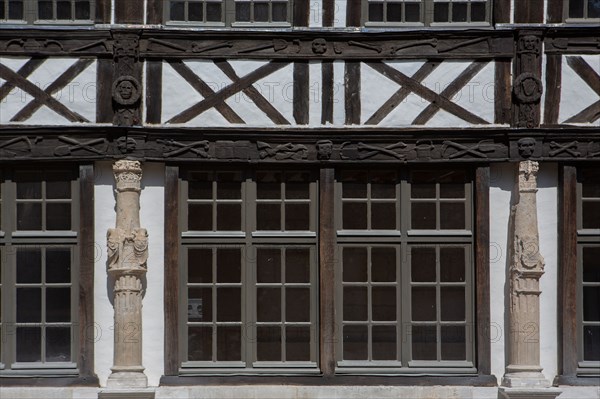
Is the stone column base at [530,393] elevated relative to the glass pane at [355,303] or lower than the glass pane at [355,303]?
lower

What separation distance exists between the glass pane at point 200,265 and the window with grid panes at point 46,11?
2639mm

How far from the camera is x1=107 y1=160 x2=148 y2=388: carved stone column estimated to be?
1114 centimetres

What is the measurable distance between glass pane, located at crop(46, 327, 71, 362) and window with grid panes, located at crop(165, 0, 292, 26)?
3.37 meters

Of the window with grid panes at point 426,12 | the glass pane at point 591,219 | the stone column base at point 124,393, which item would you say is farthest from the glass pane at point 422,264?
the stone column base at point 124,393

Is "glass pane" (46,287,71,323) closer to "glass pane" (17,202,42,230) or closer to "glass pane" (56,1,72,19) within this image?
"glass pane" (17,202,42,230)

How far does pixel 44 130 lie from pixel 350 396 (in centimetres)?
406

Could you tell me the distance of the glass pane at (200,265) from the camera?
11438 millimetres

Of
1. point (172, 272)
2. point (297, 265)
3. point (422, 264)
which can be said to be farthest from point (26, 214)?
point (422, 264)

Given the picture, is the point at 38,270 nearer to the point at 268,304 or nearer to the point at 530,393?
the point at 268,304

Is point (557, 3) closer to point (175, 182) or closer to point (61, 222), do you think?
point (175, 182)

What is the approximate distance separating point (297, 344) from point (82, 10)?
4.07m

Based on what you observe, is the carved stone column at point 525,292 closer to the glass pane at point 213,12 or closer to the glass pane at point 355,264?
the glass pane at point 355,264

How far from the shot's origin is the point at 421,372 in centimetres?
1135

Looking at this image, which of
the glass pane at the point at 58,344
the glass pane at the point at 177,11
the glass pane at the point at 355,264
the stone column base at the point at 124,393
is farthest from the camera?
the glass pane at the point at 177,11
